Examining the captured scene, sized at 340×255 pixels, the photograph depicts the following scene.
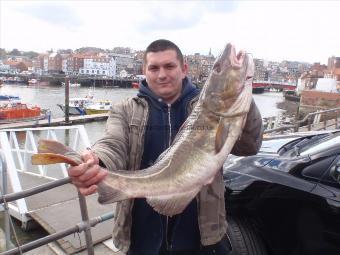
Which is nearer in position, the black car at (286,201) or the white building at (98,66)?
the black car at (286,201)

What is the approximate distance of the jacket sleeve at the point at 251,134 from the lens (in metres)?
2.52

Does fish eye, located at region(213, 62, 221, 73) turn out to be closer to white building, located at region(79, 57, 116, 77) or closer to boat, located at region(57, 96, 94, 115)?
boat, located at region(57, 96, 94, 115)

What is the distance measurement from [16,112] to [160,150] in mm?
35028

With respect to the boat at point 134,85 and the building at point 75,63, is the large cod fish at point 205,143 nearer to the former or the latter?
the boat at point 134,85

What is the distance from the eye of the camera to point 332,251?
10.7ft

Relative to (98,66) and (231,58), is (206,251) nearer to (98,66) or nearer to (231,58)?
(231,58)

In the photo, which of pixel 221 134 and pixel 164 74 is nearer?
pixel 221 134

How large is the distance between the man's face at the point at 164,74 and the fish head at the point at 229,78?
1.60 ft

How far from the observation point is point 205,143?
2.32 meters

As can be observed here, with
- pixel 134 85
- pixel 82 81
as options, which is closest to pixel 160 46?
pixel 134 85

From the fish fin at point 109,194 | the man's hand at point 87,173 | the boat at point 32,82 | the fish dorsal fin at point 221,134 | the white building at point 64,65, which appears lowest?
the boat at point 32,82

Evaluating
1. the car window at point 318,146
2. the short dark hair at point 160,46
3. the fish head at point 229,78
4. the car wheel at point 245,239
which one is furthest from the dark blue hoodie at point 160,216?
the car window at point 318,146

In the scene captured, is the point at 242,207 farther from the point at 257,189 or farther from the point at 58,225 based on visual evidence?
the point at 58,225

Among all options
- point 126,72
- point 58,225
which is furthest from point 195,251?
point 126,72
